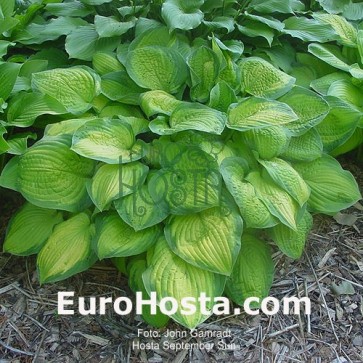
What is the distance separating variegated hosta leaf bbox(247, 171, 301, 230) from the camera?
1.27m

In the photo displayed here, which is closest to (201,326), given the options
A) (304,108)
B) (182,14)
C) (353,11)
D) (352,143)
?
(304,108)

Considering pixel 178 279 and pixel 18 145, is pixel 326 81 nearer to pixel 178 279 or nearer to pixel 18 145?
pixel 178 279

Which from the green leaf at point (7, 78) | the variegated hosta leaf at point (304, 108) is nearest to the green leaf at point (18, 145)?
the green leaf at point (7, 78)

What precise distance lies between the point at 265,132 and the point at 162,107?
28 centimetres

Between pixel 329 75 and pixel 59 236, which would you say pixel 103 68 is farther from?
pixel 329 75

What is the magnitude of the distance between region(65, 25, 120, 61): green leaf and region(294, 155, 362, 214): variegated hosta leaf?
0.69m

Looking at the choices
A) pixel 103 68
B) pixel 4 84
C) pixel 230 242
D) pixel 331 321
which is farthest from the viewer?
pixel 103 68

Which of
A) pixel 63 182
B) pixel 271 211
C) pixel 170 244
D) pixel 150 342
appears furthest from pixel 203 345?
pixel 63 182

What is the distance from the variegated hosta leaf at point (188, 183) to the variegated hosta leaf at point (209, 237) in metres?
0.03

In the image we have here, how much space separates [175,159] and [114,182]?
16 cm

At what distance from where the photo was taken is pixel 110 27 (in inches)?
63.5

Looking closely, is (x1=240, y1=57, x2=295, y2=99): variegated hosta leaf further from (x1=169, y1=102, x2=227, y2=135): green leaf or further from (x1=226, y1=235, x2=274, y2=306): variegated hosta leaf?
(x1=226, y1=235, x2=274, y2=306): variegated hosta leaf

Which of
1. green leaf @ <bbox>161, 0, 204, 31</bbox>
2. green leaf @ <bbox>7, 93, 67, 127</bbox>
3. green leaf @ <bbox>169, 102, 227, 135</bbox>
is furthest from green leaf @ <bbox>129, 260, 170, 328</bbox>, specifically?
green leaf @ <bbox>161, 0, 204, 31</bbox>

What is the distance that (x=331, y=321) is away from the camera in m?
1.32
